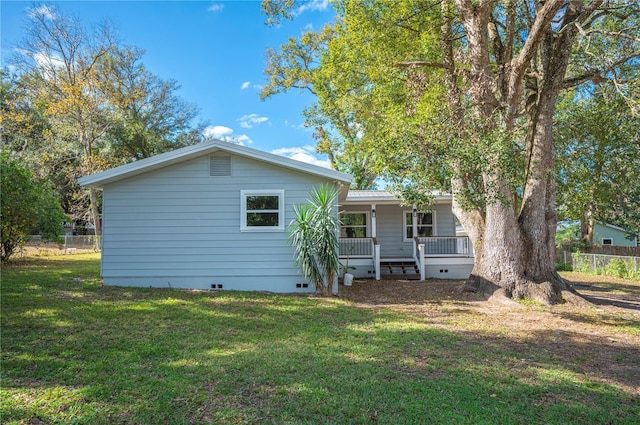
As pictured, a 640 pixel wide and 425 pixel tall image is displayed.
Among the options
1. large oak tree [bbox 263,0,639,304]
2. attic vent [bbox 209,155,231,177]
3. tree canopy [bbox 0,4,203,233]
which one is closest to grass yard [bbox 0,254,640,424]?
large oak tree [bbox 263,0,639,304]

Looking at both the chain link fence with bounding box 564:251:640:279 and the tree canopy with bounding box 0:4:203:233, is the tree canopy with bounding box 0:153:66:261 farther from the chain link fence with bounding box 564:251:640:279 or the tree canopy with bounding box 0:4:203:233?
the chain link fence with bounding box 564:251:640:279

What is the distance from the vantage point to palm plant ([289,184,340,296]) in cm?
841

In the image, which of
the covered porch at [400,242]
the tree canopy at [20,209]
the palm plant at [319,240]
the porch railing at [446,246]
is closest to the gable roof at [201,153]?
the palm plant at [319,240]

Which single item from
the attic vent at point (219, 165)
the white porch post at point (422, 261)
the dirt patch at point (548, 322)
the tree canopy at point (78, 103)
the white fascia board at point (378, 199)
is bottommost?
the dirt patch at point (548, 322)

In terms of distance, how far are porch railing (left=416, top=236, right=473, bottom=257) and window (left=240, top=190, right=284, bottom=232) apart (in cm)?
612

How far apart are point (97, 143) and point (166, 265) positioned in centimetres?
1949

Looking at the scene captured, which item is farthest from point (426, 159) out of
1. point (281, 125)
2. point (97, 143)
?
Result: point (97, 143)

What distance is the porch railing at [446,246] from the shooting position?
1284 cm

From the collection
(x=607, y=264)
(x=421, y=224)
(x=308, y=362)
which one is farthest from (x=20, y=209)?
(x=607, y=264)

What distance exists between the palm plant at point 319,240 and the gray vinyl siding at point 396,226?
243 inches

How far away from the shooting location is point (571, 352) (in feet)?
16.1

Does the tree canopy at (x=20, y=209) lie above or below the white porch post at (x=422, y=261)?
above

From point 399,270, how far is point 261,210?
6601mm

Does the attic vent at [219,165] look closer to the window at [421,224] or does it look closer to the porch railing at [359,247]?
the porch railing at [359,247]
